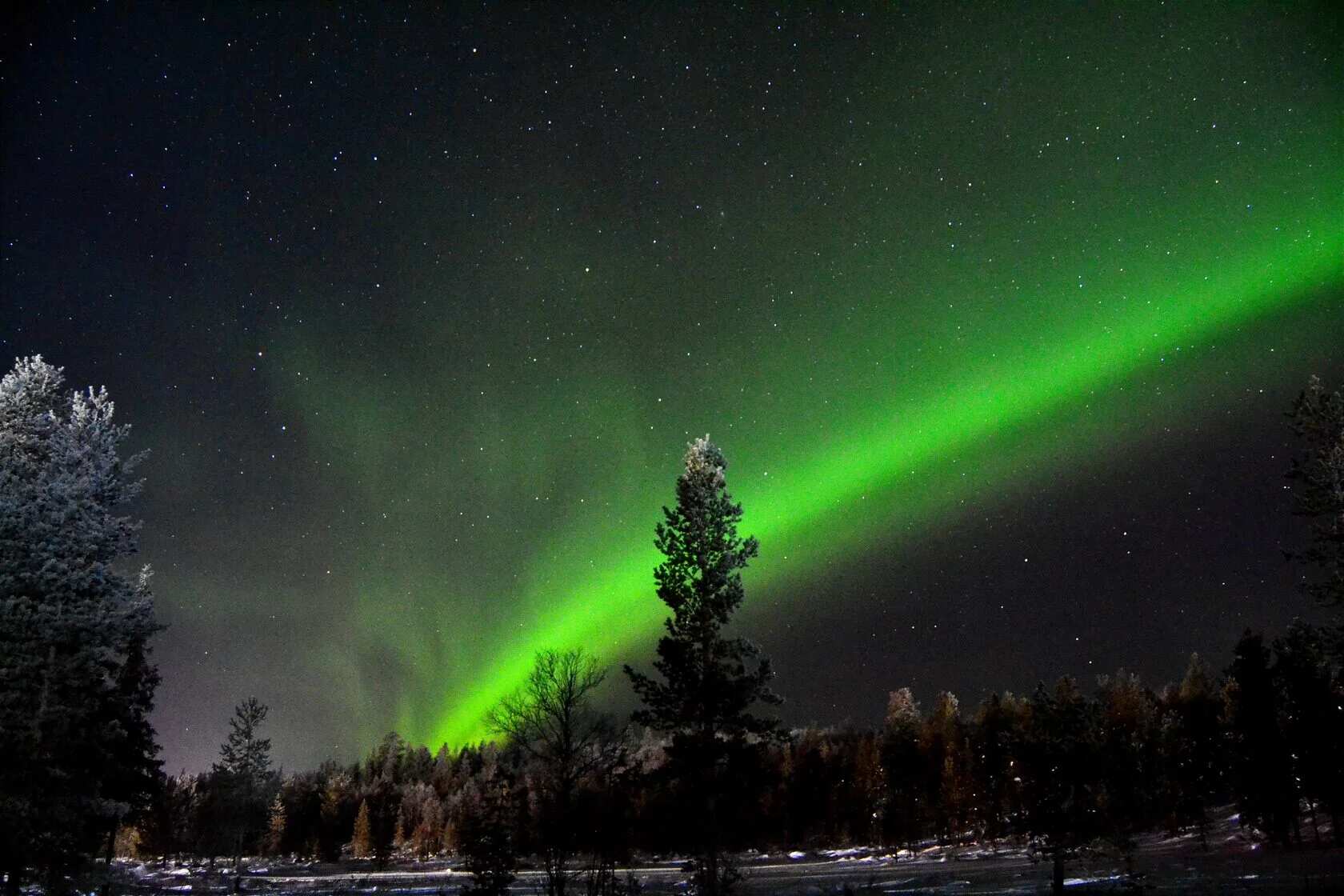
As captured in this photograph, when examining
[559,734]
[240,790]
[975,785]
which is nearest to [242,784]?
[240,790]

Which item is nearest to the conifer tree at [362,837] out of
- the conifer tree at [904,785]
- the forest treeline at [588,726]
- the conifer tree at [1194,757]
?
the forest treeline at [588,726]

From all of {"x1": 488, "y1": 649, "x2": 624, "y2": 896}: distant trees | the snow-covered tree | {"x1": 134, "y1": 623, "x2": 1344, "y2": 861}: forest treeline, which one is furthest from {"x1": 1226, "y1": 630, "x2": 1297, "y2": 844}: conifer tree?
the snow-covered tree

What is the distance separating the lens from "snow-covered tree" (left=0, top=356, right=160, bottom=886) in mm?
22875

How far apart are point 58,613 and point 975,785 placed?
270 ft

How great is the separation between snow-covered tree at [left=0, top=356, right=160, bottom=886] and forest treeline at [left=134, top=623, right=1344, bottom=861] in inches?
456

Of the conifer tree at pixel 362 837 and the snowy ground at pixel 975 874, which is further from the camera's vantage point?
the conifer tree at pixel 362 837

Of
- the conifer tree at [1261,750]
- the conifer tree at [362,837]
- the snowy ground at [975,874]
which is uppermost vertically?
the conifer tree at [1261,750]

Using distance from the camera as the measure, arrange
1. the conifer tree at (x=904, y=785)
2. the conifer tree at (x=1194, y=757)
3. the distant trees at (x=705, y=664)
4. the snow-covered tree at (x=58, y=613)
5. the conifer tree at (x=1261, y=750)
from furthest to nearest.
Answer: the conifer tree at (x=904, y=785), the conifer tree at (x=1194, y=757), the conifer tree at (x=1261, y=750), the distant trees at (x=705, y=664), the snow-covered tree at (x=58, y=613)

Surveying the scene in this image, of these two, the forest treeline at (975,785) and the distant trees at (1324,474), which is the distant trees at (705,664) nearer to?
the forest treeline at (975,785)

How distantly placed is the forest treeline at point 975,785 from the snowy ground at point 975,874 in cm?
259

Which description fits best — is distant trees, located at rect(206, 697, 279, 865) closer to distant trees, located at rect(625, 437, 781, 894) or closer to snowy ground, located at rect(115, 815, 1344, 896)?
snowy ground, located at rect(115, 815, 1344, 896)

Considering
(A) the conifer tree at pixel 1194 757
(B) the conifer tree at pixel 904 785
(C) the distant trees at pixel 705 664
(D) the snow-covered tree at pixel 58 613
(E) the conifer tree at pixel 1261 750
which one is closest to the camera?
(D) the snow-covered tree at pixel 58 613

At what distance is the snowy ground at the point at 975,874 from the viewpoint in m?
34.4

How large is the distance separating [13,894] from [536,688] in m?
15.8
